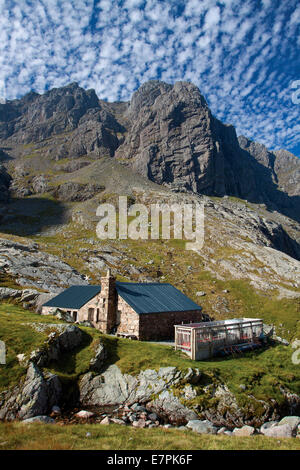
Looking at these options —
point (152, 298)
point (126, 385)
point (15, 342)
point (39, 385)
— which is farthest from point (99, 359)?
point (152, 298)

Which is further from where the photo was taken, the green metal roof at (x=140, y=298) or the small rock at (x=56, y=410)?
the green metal roof at (x=140, y=298)

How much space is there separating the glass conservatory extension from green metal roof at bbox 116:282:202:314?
5507mm

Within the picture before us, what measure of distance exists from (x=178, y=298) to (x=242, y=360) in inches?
500

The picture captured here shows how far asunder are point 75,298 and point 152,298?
987 cm

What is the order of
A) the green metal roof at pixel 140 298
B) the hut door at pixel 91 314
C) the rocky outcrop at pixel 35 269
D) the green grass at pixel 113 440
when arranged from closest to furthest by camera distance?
the green grass at pixel 113 440 → the green metal roof at pixel 140 298 → the hut door at pixel 91 314 → the rocky outcrop at pixel 35 269

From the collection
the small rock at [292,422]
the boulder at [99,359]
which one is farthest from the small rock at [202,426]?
the boulder at [99,359]

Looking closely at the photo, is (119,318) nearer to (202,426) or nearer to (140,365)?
(140,365)

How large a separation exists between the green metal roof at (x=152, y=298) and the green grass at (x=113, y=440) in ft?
53.3

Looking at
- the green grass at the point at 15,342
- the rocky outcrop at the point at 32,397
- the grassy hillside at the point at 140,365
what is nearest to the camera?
the rocky outcrop at the point at 32,397

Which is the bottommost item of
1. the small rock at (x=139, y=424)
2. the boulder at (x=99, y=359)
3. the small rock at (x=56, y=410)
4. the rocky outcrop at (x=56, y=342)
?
the small rock at (x=139, y=424)

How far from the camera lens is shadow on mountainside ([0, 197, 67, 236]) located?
366 feet

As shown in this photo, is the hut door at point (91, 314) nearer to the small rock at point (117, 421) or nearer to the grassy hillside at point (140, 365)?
the grassy hillside at point (140, 365)

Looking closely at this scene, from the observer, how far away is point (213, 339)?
2720cm

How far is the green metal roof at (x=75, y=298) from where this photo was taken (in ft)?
113
